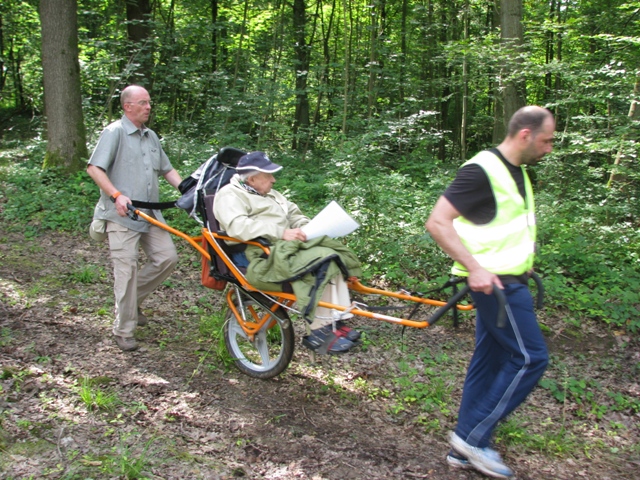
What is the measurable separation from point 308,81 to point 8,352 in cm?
1223

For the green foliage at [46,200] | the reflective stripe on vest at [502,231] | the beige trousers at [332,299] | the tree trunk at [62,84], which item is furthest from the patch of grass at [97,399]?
the tree trunk at [62,84]

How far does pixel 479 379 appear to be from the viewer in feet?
10.8

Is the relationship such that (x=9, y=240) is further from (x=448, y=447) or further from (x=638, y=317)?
(x=638, y=317)

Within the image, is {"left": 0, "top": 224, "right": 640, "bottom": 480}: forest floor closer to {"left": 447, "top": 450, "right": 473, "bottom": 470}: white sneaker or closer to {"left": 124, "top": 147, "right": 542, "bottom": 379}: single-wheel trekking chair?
{"left": 447, "top": 450, "right": 473, "bottom": 470}: white sneaker

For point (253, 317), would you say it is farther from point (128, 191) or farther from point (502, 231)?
point (502, 231)

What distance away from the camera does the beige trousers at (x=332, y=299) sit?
3446mm

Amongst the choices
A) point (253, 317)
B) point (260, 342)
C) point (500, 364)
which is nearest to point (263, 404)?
point (260, 342)

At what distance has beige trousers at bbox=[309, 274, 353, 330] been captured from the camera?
345 centimetres

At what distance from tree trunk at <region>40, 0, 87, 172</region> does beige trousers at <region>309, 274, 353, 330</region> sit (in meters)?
7.71

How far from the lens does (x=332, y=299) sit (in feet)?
11.4

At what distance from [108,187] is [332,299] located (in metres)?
2.16

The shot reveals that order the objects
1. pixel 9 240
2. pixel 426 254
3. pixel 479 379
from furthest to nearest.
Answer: pixel 9 240, pixel 426 254, pixel 479 379

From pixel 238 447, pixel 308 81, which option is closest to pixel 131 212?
pixel 238 447

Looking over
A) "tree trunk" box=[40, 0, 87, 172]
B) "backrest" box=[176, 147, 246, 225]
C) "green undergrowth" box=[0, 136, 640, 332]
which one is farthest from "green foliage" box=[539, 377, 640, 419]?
"tree trunk" box=[40, 0, 87, 172]
